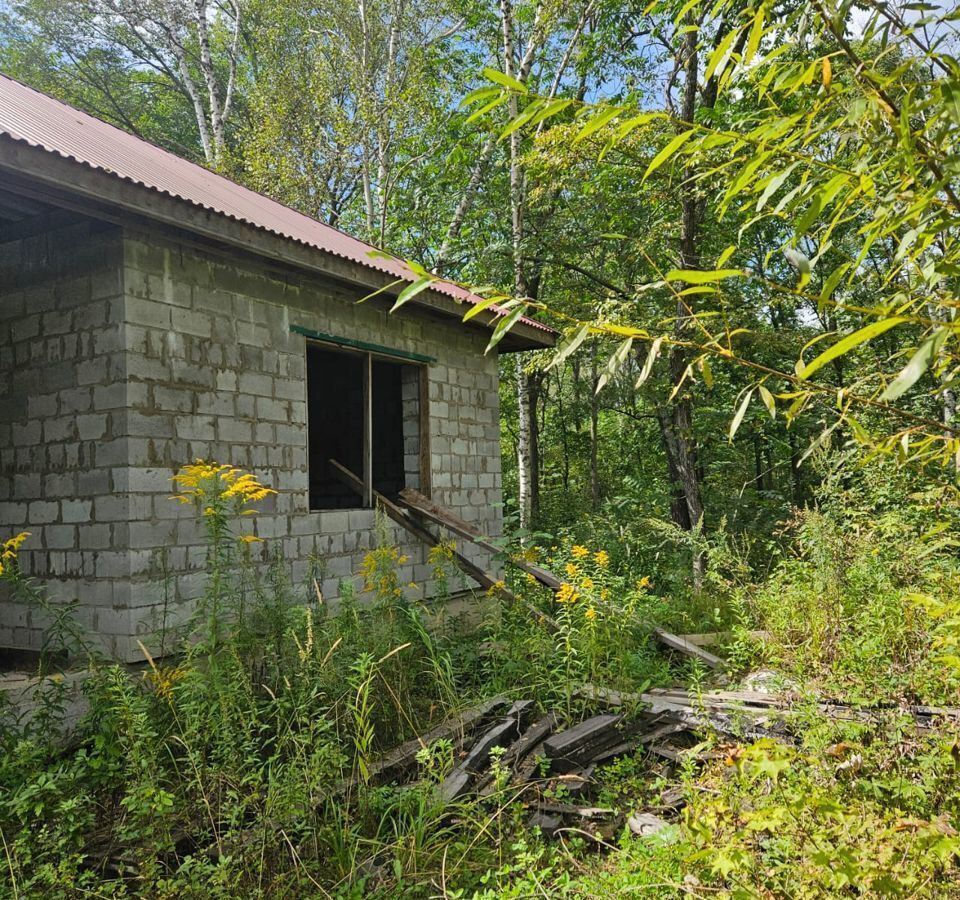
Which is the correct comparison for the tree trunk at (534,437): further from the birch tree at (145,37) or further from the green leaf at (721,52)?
the green leaf at (721,52)

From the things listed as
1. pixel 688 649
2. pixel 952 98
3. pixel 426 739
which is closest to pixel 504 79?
pixel 952 98

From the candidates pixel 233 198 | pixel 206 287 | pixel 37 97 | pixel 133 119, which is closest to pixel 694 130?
pixel 206 287

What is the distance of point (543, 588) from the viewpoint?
654 centimetres

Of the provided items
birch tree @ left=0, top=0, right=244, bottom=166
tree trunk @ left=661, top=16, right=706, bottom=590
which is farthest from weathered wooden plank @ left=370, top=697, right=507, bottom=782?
birch tree @ left=0, top=0, right=244, bottom=166

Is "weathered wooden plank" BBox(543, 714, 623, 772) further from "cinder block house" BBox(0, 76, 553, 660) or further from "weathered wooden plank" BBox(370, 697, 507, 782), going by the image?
"cinder block house" BBox(0, 76, 553, 660)

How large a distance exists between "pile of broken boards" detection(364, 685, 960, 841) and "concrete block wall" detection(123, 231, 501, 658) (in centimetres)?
192

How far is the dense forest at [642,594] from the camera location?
1354mm

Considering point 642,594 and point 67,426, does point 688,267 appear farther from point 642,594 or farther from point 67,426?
point 67,426

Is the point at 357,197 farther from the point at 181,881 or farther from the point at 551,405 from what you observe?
the point at 181,881

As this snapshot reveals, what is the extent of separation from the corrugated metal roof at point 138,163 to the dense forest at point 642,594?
1835 millimetres

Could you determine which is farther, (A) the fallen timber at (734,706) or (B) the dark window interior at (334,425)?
(B) the dark window interior at (334,425)

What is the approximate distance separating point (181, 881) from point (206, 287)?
393 centimetres

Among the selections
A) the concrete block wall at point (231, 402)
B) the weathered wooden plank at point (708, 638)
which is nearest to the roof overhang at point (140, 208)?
the concrete block wall at point (231, 402)

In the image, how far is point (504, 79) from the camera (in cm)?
115
